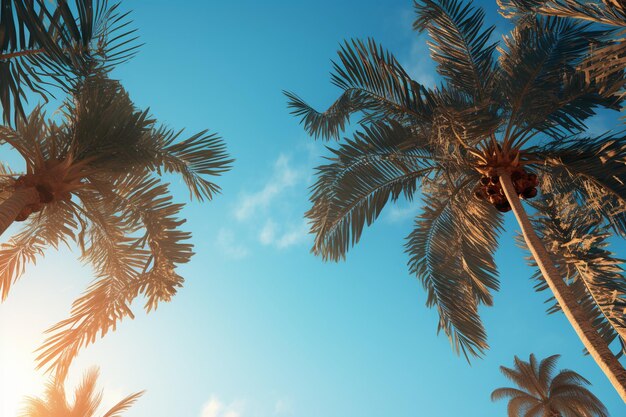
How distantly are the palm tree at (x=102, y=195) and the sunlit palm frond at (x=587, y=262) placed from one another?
5728mm

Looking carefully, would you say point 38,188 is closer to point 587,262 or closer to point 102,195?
point 102,195

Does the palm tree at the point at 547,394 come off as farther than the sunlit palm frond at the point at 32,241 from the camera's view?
Yes

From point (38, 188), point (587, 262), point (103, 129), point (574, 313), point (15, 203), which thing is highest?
point (103, 129)

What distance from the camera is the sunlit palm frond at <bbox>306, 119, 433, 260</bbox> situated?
309 inches

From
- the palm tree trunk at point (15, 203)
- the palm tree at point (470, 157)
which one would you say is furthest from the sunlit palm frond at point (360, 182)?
the palm tree trunk at point (15, 203)

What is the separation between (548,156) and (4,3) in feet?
24.2

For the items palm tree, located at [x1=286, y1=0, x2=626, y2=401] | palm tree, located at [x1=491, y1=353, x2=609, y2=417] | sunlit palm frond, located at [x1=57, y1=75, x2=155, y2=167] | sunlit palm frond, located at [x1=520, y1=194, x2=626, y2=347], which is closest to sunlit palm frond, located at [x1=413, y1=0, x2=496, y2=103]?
palm tree, located at [x1=286, y1=0, x2=626, y2=401]

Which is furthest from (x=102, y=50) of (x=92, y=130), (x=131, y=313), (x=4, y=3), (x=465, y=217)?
(x=465, y=217)

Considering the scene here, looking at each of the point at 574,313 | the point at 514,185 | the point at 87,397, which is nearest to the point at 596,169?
the point at 514,185

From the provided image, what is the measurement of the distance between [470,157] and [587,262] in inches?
96.6

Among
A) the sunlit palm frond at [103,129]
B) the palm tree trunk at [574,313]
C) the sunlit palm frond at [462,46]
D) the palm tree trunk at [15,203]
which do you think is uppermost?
the sunlit palm frond at [462,46]

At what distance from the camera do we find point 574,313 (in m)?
5.20

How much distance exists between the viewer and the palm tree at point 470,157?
Result: 6566mm

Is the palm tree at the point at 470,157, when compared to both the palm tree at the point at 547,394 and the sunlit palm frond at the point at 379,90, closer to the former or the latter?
the sunlit palm frond at the point at 379,90
